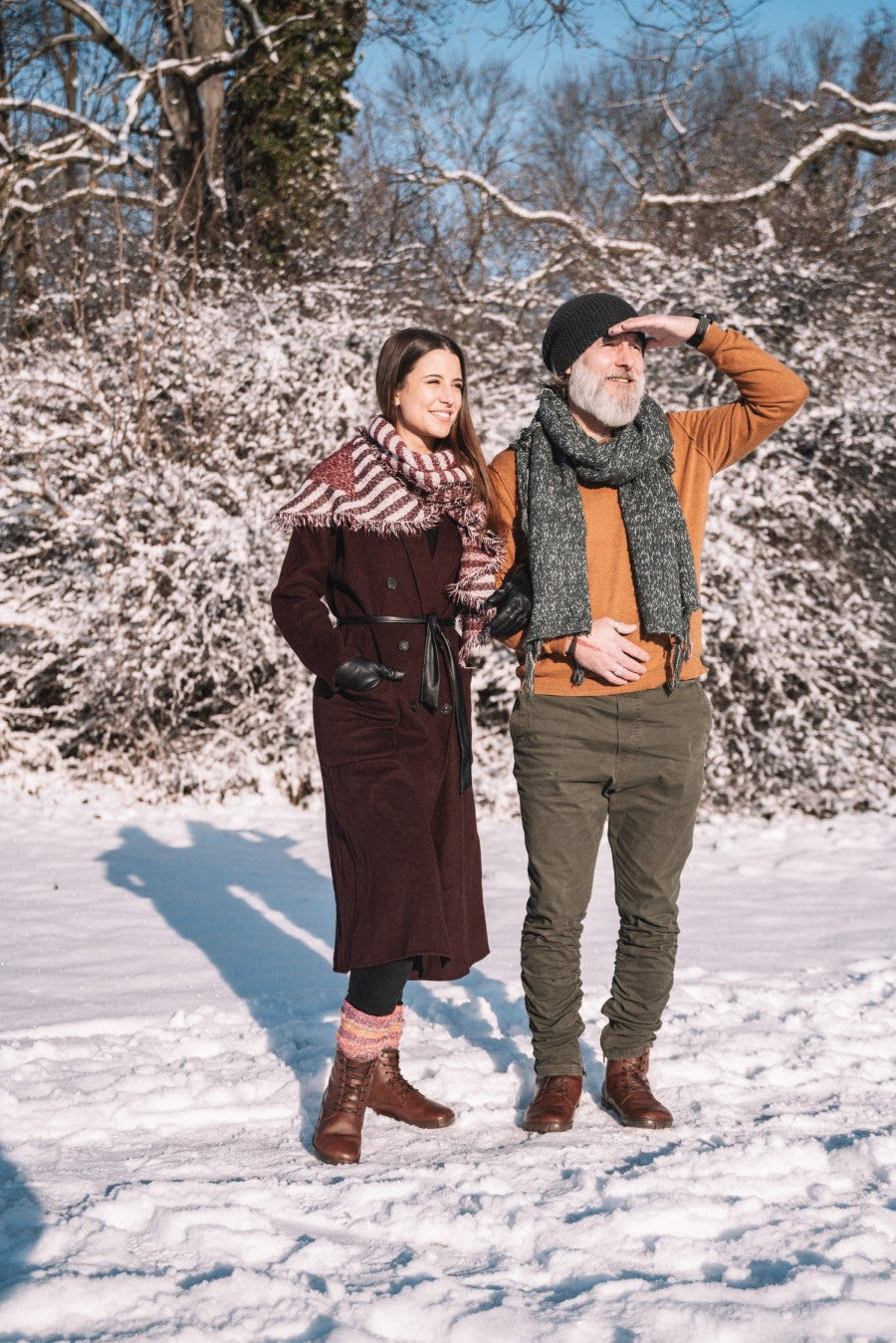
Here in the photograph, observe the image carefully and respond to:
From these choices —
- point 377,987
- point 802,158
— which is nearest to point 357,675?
point 377,987

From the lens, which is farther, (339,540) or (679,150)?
(679,150)

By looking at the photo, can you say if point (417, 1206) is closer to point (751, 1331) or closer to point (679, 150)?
point (751, 1331)

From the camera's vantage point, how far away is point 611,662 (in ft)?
9.81

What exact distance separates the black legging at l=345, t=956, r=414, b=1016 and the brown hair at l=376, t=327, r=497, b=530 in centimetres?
117

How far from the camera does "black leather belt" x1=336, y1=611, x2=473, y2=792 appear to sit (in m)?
3.00

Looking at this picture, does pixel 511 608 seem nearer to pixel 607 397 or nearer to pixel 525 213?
pixel 607 397

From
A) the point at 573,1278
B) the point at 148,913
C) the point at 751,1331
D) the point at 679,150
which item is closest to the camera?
the point at 751,1331

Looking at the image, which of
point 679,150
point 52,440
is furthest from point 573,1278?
point 679,150

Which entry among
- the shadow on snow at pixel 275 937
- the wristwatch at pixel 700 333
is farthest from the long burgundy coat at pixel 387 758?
the wristwatch at pixel 700 333

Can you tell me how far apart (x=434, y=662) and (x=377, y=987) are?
0.79m

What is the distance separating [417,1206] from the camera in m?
2.50

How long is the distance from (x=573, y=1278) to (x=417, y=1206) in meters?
0.40

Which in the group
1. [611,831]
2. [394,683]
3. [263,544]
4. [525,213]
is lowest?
[611,831]

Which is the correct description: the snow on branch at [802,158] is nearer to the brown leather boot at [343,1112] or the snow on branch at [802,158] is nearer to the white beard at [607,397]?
the white beard at [607,397]
